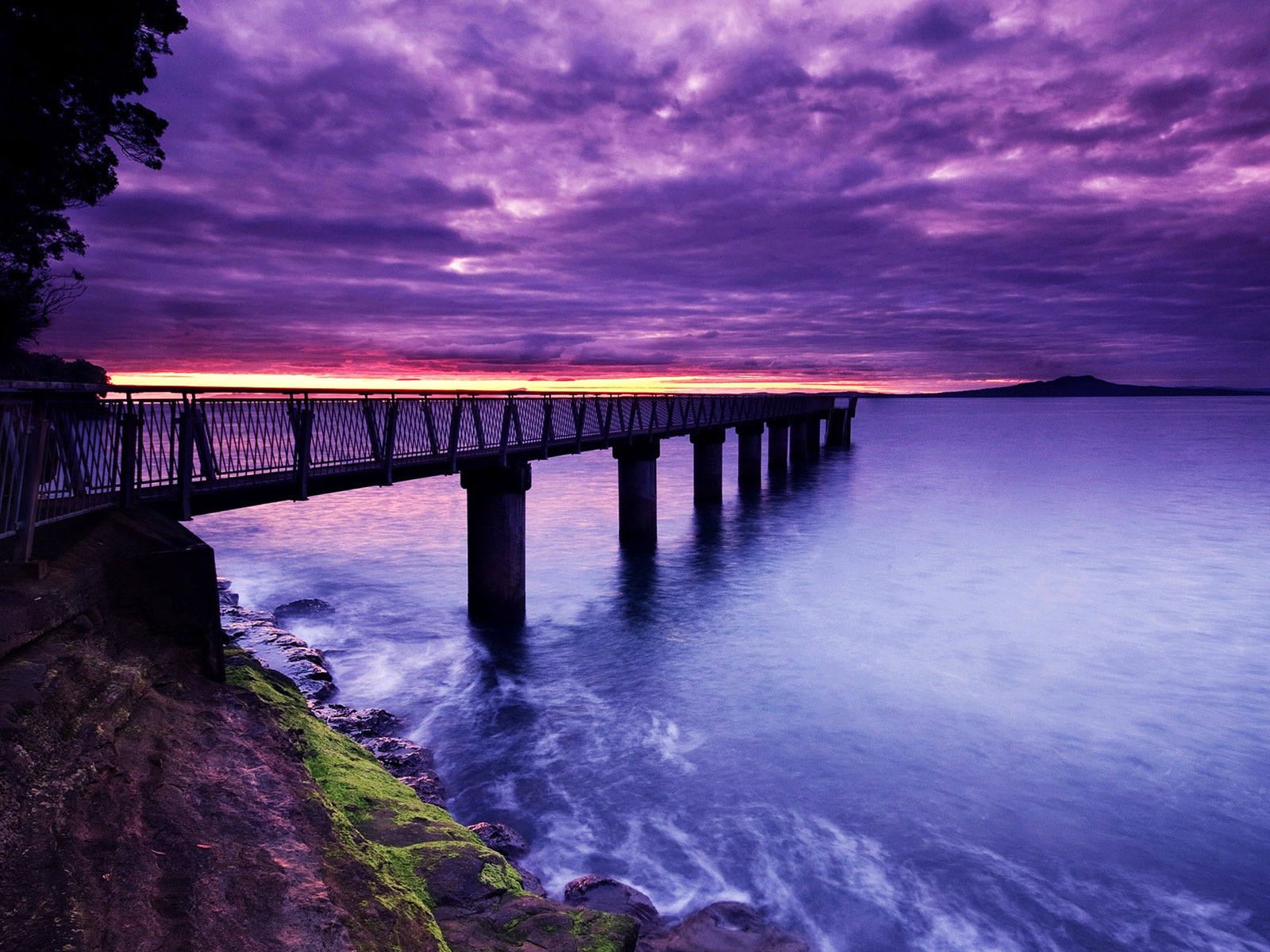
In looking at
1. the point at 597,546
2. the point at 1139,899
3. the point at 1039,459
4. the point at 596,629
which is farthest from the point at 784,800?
the point at 1039,459

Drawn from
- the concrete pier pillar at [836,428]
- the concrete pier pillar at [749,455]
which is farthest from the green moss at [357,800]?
the concrete pier pillar at [836,428]

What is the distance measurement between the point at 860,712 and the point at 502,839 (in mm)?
7800


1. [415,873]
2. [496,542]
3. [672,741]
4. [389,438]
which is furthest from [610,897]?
[496,542]

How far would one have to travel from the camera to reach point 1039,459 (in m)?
75.1

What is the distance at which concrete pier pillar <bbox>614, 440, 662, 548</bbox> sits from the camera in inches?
1142

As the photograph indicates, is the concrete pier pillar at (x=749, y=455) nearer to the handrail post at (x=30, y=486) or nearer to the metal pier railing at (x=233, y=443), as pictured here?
the metal pier railing at (x=233, y=443)

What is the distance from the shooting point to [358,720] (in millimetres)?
12781

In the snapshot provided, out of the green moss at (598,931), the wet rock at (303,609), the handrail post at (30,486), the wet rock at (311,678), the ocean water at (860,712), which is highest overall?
the handrail post at (30,486)

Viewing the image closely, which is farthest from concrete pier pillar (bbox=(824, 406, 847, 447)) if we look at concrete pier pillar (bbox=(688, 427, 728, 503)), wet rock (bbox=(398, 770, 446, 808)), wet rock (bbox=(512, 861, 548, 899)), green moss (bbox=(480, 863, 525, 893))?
green moss (bbox=(480, 863, 525, 893))

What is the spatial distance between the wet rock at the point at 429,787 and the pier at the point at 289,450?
4454mm

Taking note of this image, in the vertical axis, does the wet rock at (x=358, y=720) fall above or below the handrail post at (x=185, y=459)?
below

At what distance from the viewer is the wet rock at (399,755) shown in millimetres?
11227

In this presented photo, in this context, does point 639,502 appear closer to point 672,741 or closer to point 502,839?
point 672,741

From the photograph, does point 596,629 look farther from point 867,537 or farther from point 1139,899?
point 867,537
